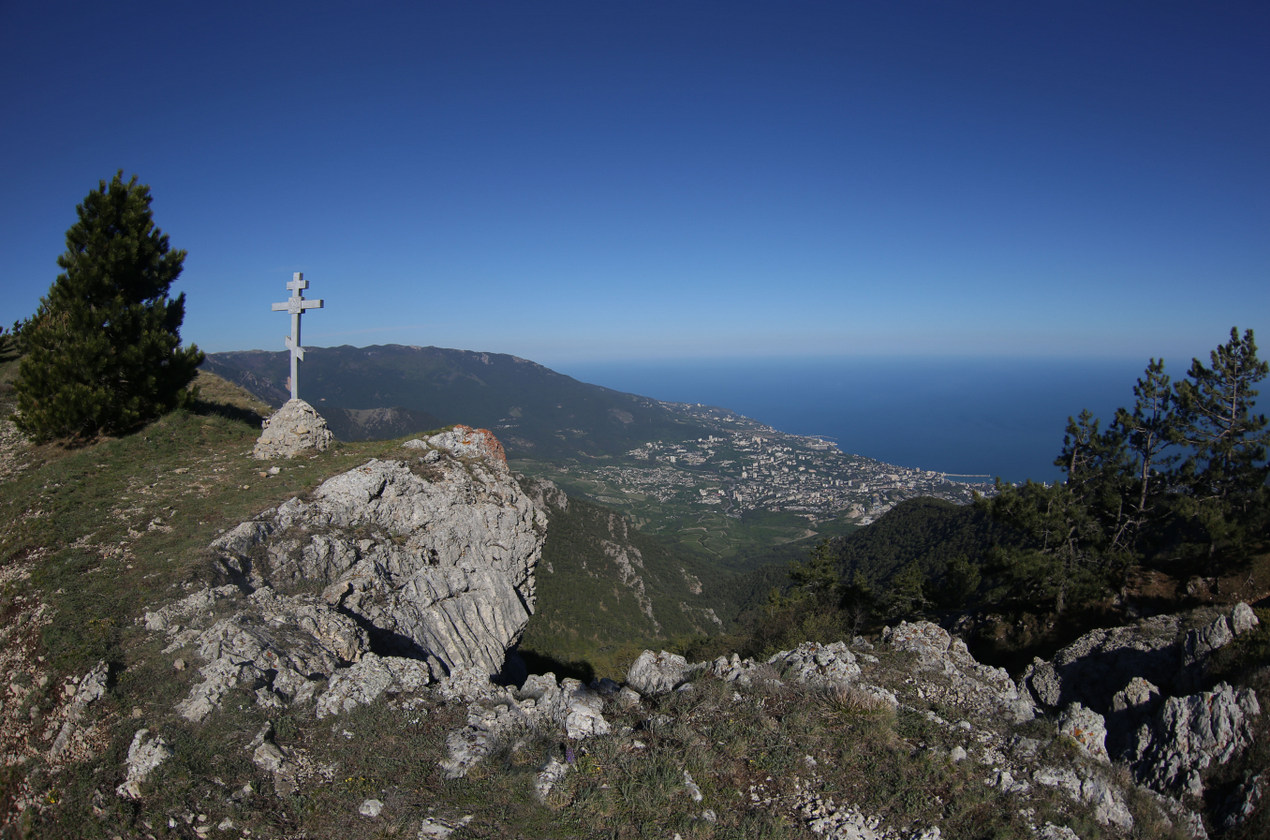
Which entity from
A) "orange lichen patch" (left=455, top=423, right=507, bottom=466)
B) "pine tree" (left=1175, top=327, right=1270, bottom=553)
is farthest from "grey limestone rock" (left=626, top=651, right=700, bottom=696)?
"pine tree" (left=1175, top=327, right=1270, bottom=553)

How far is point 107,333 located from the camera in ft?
48.2

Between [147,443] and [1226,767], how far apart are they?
20922 millimetres

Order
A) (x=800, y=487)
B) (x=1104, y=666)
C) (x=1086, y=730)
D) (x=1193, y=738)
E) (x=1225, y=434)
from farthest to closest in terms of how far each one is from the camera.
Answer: (x=800, y=487) < (x=1225, y=434) < (x=1104, y=666) < (x=1086, y=730) < (x=1193, y=738)

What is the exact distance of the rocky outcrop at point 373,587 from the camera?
24.9 feet

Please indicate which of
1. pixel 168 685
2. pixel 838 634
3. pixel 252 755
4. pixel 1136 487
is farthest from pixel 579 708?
pixel 1136 487

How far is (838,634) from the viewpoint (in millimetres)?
18547

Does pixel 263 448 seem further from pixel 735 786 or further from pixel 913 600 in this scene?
pixel 913 600

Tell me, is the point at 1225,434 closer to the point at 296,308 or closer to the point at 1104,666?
the point at 1104,666

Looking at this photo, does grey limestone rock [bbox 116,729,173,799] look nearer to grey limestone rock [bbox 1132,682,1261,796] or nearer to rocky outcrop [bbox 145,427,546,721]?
rocky outcrop [bbox 145,427,546,721]

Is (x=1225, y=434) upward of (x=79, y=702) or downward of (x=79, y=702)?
upward

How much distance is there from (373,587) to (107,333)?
10986 millimetres

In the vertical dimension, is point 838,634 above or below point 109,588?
below

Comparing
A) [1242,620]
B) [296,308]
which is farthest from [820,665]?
[296,308]

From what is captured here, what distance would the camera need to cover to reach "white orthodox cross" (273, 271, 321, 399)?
1614cm
